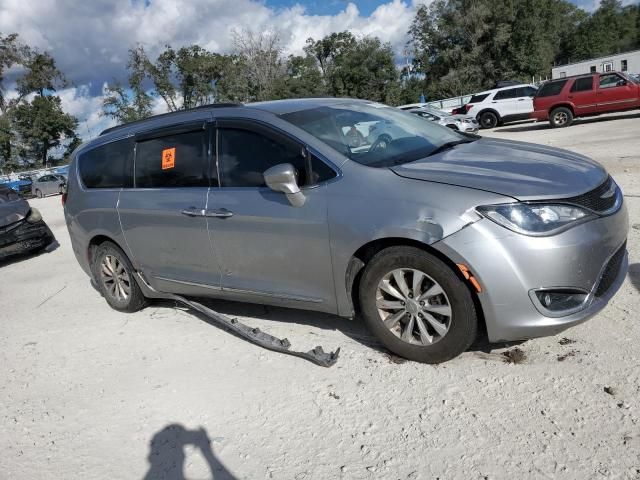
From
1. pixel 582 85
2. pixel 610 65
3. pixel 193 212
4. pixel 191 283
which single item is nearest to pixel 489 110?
pixel 582 85

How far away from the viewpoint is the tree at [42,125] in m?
51.3

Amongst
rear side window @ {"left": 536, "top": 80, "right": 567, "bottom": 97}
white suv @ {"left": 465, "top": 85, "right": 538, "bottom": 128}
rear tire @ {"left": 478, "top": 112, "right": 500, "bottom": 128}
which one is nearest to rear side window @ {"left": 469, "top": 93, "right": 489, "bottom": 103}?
white suv @ {"left": 465, "top": 85, "right": 538, "bottom": 128}

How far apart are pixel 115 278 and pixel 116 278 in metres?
0.02

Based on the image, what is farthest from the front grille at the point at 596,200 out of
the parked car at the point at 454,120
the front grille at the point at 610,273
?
the parked car at the point at 454,120

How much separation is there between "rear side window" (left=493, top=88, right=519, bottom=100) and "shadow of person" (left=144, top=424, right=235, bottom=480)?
22.3 metres

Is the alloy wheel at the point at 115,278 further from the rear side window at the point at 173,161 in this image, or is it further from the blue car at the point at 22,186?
the blue car at the point at 22,186

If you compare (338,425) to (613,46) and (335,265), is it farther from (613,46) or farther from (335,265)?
(613,46)

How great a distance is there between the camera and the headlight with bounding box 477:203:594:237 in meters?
2.93

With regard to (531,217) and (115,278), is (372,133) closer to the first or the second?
(531,217)

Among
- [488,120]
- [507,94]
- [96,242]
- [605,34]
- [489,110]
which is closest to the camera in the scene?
[96,242]

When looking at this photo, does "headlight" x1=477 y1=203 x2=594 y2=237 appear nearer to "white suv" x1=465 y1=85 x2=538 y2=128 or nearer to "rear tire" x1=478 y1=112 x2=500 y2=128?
"white suv" x1=465 y1=85 x2=538 y2=128

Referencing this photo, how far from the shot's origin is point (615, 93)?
56.0 ft

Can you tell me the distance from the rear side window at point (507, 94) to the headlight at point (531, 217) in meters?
21.4

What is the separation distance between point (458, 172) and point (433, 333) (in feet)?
3.20
